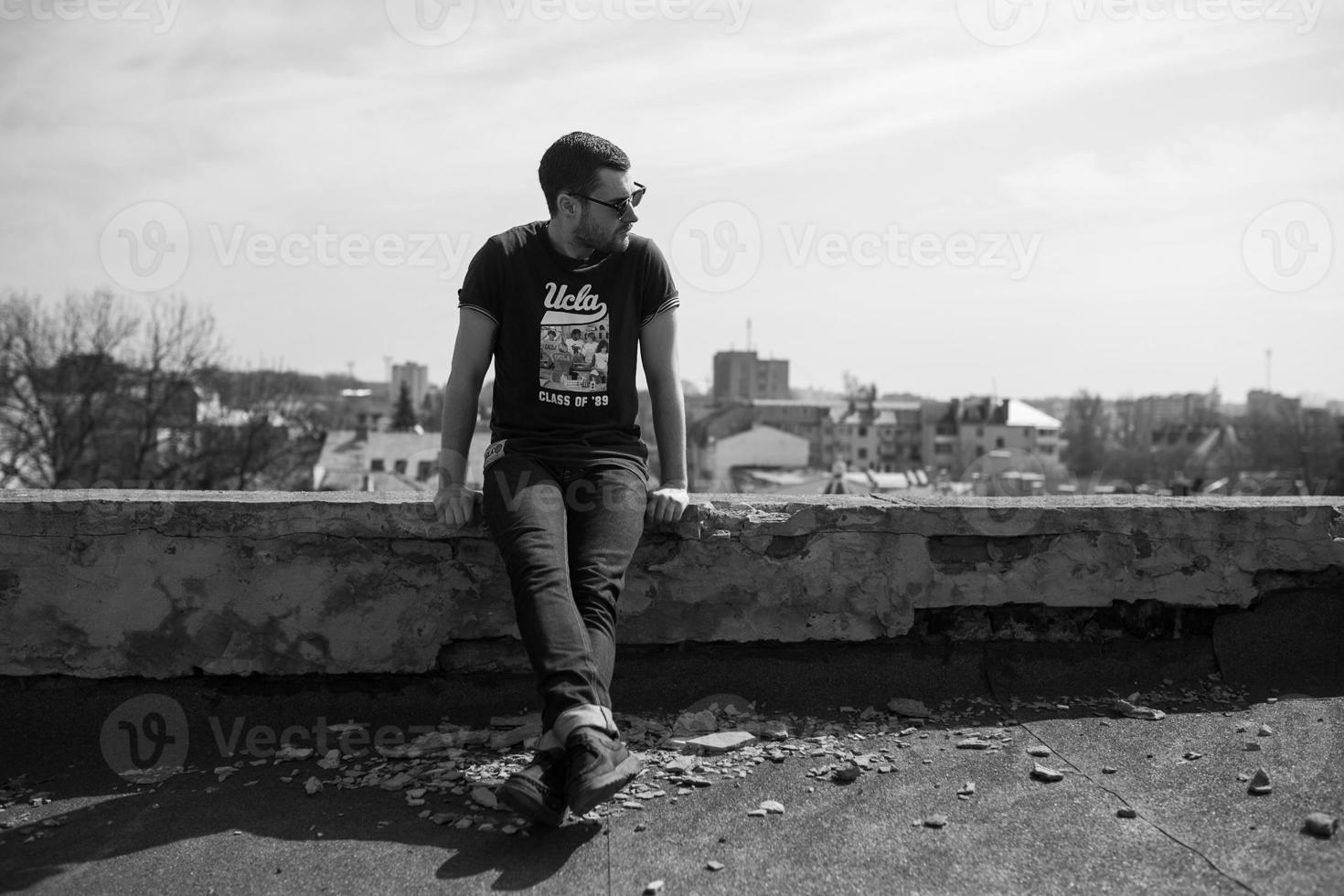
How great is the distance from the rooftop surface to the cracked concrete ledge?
0.13 m

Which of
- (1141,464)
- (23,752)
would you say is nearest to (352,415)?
(1141,464)

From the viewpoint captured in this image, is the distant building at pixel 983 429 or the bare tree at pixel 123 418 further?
the distant building at pixel 983 429

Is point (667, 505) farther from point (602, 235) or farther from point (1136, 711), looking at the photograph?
point (1136, 711)

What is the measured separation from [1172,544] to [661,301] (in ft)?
6.05

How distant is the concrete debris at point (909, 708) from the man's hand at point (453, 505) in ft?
4.60

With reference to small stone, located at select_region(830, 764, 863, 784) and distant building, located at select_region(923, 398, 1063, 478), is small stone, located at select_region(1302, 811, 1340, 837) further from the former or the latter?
distant building, located at select_region(923, 398, 1063, 478)

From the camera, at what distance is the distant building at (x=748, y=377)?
102 metres

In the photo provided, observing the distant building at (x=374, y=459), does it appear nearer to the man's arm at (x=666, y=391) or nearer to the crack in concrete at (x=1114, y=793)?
the man's arm at (x=666, y=391)

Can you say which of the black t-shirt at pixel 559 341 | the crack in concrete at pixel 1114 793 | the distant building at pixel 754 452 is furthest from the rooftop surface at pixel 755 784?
the distant building at pixel 754 452

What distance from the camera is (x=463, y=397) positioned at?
2.92 metres

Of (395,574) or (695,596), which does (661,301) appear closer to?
(695,596)

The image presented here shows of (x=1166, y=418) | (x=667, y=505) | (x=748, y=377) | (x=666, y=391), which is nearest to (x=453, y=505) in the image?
(x=667, y=505)

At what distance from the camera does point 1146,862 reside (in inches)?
80.8

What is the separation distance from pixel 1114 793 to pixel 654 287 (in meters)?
1.82
